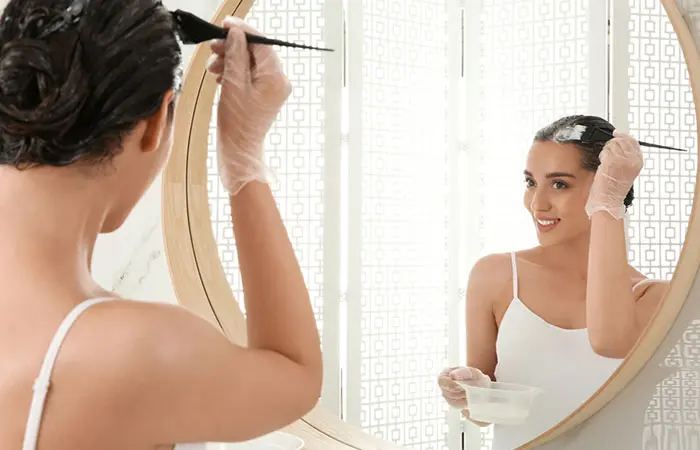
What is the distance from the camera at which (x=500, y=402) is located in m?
0.84

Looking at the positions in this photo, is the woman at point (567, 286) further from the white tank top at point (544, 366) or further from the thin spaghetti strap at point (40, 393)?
the thin spaghetti strap at point (40, 393)

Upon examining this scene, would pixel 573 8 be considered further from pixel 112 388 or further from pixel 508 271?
pixel 112 388

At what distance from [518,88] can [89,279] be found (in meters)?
0.50

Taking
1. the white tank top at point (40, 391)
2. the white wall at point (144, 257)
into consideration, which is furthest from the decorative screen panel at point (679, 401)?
Answer: the white wall at point (144, 257)

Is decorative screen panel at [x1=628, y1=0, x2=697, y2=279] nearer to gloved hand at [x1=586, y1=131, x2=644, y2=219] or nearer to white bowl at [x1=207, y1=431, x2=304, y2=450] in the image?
gloved hand at [x1=586, y1=131, x2=644, y2=219]

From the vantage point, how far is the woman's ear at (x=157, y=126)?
583mm

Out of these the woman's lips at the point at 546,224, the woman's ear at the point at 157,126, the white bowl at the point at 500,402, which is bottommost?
the white bowl at the point at 500,402

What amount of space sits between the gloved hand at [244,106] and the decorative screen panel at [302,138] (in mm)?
326

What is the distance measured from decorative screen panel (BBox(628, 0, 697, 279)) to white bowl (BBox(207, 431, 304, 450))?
1.75ft

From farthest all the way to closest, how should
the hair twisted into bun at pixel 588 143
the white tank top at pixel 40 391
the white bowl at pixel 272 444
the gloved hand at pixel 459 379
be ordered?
the white bowl at pixel 272 444 < the gloved hand at pixel 459 379 < the hair twisted into bun at pixel 588 143 < the white tank top at pixel 40 391

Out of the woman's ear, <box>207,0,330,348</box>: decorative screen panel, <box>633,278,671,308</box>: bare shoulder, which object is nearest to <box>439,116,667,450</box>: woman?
<box>633,278,671,308</box>: bare shoulder

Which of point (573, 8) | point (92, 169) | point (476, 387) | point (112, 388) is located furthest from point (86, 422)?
point (573, 8)

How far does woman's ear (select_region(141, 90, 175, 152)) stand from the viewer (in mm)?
583

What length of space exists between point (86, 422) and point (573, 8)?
645mm
